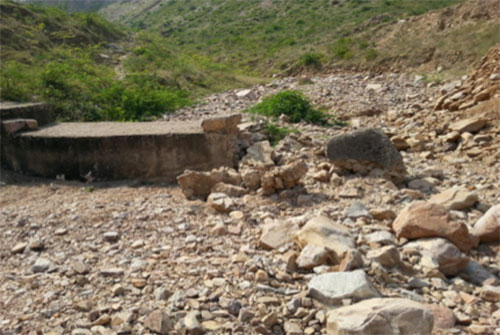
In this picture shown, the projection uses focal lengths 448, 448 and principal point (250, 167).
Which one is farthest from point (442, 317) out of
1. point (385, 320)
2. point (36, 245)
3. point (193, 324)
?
point (36, 245)

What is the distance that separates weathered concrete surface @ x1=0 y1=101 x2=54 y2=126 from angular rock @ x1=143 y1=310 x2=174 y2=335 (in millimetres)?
4383

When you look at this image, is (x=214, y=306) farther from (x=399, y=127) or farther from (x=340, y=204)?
(x=399, y=127)

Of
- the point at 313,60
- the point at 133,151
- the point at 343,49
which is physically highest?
the point at 343,49

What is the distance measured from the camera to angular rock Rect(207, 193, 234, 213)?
408cm

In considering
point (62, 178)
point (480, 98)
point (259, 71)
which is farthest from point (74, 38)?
point (480, 98)

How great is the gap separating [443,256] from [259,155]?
272 cm

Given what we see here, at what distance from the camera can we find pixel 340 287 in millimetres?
2592

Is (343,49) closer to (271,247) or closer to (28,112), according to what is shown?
(28,112)

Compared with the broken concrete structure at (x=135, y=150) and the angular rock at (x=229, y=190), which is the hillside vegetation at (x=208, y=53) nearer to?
the broken concrete structure at (x=135, y=150)

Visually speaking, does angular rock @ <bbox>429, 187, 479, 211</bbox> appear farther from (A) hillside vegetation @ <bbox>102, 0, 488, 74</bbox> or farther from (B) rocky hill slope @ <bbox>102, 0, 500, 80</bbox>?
(A) hillside vegetation @ <bbox>102, 0, 488, 74</bbox>

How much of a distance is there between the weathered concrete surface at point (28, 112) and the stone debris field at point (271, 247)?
747 millimetres

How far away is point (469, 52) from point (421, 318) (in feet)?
34.1

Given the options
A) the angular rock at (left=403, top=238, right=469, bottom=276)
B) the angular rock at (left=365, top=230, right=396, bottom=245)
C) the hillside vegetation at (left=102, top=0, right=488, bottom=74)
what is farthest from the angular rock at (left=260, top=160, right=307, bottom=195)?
the hillside vegetation at (left=102, top=0, right=488, bottom=74)

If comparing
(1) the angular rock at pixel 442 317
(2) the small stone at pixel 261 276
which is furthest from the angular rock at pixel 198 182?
(1) the angular rock at pixel 442 317
